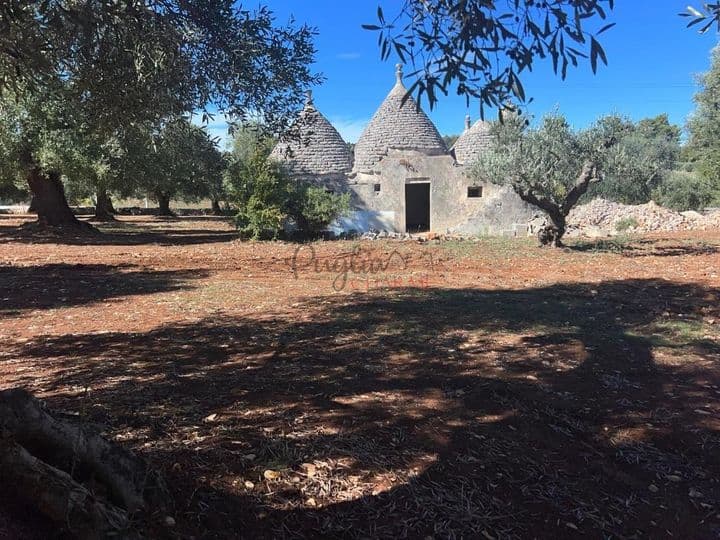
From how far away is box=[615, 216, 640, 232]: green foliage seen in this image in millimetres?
22094

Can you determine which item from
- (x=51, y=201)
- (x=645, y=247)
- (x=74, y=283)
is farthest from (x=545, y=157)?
(x=51, y=201)

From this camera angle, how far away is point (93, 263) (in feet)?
40.8

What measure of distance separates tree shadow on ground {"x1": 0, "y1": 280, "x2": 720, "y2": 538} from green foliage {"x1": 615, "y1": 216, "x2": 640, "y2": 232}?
17.7 meters

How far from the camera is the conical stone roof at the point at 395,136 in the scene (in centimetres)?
2281

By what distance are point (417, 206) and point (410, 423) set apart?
24.6 meters

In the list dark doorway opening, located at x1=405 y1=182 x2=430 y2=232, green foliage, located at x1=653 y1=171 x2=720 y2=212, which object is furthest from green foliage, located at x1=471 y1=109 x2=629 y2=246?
green foliage, located at x1=653 y1=171 x2=720 y2=212

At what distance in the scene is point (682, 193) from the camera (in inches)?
1140

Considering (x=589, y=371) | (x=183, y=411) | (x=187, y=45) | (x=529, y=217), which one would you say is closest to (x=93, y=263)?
(x=187, y=45)

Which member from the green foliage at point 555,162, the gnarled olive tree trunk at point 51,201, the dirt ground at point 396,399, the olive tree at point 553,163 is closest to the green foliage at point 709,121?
the green foliage at point 555,162

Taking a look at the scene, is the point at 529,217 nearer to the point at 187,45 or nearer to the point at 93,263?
the point at 93,263

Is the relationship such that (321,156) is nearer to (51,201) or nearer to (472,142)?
(472,142)

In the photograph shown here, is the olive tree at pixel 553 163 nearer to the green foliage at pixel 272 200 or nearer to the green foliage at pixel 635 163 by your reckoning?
the green foliage at pixel 635 163

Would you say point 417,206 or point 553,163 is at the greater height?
point 553,163

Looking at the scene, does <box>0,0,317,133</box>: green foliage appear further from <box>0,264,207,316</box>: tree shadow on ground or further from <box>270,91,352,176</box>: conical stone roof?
<box>270,91,352,176</box>: conical stone roof
